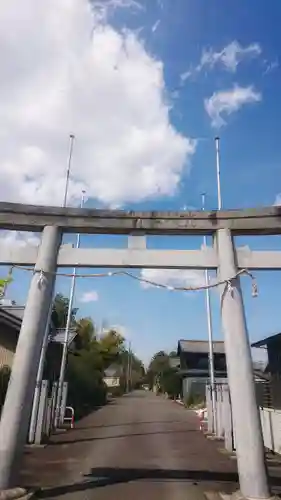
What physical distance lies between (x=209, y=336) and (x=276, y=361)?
418 centimetres

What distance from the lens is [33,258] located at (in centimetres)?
748

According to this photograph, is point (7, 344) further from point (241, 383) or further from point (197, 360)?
point (197, 360)


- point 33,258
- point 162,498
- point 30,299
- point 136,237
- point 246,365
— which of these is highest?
point 136,237

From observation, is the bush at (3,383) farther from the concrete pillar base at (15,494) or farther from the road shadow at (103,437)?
the concrete pillar base at (15,494)

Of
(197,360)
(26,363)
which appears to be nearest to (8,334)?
(26,363)

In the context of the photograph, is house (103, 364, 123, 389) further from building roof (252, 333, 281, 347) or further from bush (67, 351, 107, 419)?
building roof (252, 333, 281, 347)

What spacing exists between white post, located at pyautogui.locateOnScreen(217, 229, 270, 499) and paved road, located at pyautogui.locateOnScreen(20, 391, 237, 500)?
4.33 ft

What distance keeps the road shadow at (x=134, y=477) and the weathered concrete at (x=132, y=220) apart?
15.4 feet

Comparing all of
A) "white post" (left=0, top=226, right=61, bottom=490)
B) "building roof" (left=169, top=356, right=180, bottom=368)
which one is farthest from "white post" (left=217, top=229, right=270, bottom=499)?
"building roof" (left=169, top=356, right=180, bottom=368)

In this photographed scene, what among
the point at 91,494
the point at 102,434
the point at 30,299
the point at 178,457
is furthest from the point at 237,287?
the point at 102,434

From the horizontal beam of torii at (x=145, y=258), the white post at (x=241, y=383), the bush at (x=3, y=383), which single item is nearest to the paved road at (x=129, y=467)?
the white post at (x=241, y=383)

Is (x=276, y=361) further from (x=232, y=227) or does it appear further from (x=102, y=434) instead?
(x=232, y=227)

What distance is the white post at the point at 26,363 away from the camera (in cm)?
608

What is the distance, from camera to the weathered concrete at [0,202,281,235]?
7488 mm
